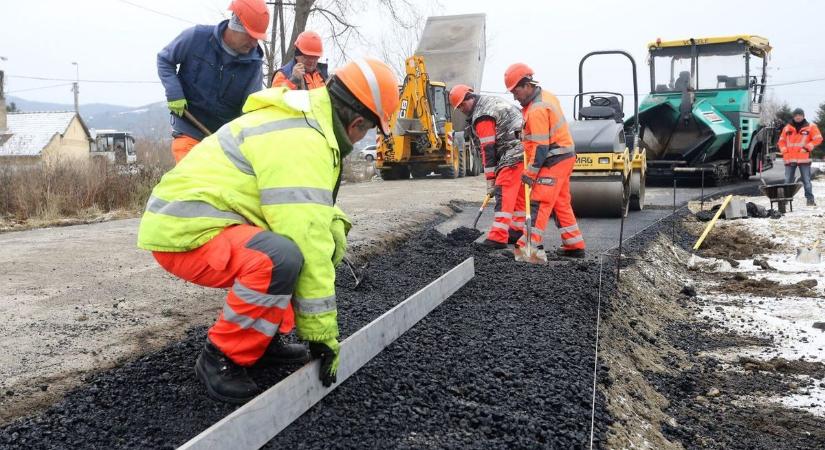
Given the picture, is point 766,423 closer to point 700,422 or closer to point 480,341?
point 700,422

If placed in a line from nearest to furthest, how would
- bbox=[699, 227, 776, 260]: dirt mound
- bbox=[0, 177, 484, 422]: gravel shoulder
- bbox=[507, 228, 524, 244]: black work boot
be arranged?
1. bbox=[0, 177, 484, 422]: gravel shoulder
2. bbox=[507, 228, 524, 244]: black work boot
3. bbox=[699, 227, 776, 260]: dirt mound

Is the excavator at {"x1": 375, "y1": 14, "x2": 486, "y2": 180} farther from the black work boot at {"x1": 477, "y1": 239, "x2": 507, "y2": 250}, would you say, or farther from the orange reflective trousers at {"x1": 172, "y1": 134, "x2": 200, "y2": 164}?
the orange reflective trousers at {"x1": 172, "y1": 134, "x2": 200, "y2": 164}

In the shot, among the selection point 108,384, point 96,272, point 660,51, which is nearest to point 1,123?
point 660,51

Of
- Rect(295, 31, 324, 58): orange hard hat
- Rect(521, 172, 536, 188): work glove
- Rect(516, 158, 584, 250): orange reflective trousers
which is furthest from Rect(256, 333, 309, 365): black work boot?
Rect(521, 172, 536, 188): work glove

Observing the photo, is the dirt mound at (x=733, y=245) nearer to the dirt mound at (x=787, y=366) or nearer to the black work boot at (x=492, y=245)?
the black work boot at (x=492, y=245)

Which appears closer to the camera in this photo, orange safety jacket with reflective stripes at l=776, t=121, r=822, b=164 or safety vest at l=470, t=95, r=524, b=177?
safety vest at l=470, t=95, r=524, b=177

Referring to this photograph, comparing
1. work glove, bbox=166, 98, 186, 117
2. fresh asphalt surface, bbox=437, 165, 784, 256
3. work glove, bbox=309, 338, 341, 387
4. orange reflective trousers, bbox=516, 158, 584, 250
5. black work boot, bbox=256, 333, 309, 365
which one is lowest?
fresh asphalt surface, bbox=437, 165, 784, 256

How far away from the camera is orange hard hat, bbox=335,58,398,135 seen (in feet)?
9.13

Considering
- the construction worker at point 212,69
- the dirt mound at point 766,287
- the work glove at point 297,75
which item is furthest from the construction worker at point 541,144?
the construction worker at point 212,69

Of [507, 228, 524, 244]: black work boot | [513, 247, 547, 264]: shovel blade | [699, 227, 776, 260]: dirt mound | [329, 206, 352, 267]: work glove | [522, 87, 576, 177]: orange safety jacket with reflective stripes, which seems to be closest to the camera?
[329, 206, 352, 267]: work glove

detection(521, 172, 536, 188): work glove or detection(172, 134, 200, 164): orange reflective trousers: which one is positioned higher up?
detection(172, 134, 200, 164): orange reflective trousers

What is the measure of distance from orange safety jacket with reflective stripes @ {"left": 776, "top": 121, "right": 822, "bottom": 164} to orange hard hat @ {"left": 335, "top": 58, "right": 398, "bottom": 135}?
12116 mm

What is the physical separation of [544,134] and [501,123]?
1003 millimetres

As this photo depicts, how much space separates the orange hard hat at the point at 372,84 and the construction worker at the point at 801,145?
11913 millimetres
